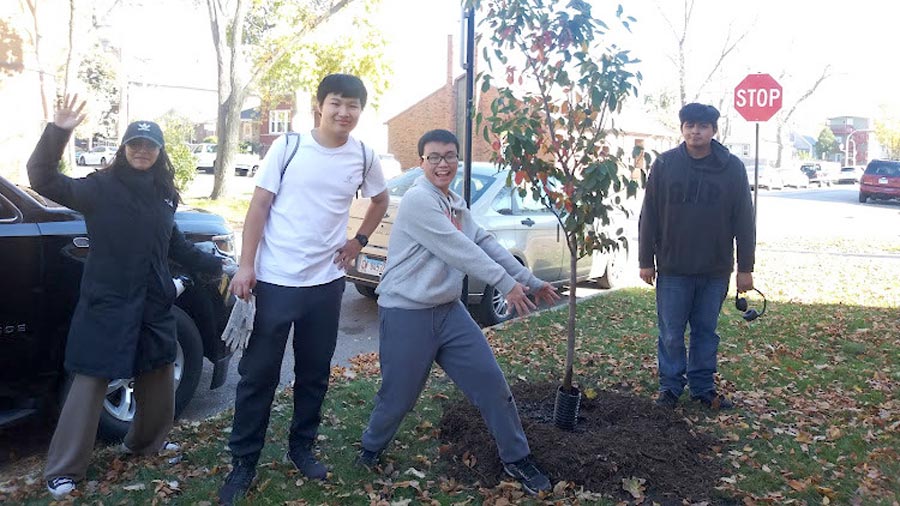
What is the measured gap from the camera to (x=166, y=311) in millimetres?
4133

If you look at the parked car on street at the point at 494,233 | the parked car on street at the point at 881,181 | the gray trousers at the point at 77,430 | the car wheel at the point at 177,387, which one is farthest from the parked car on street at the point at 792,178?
the gray trousers at the point at 77,430

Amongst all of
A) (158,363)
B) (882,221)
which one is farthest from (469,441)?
(882,221)

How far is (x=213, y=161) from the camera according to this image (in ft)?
163

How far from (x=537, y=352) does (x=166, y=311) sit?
11.5 ft

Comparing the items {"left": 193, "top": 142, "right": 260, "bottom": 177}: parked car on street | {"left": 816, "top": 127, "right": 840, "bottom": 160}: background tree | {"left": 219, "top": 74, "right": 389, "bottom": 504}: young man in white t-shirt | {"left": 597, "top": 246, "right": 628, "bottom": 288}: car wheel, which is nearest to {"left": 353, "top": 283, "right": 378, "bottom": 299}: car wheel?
{"left": 597, "top": 246, "right": 628, "bottom": 288}: car wheel

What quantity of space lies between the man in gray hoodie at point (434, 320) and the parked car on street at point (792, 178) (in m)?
56.5

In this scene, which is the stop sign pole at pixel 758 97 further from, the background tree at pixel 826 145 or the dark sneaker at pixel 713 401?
the background tree at pixel 826 145

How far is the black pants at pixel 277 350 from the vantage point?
147 inches

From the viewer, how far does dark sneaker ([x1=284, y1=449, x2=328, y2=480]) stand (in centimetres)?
406

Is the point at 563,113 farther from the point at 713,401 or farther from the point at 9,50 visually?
the point at 9,50

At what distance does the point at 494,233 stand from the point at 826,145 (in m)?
110

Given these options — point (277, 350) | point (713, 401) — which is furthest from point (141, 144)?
point (713, 401)

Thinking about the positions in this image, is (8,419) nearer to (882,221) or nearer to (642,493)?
(642,493)

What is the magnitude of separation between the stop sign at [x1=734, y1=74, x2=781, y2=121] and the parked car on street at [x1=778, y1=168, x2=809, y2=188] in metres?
46.2
